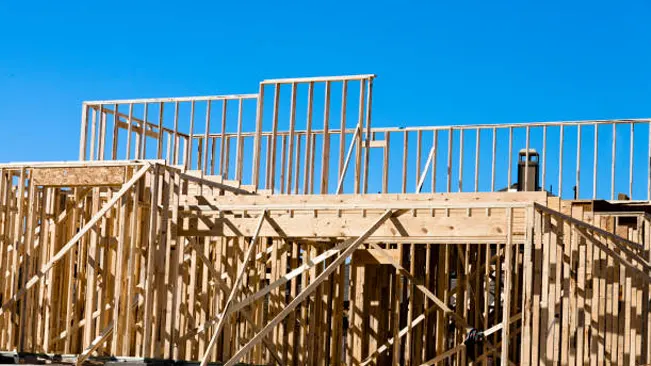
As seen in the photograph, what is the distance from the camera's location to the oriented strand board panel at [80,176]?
21422mm

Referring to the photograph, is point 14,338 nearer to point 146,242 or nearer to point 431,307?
point 146,242

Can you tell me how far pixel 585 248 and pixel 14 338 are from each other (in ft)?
34.4

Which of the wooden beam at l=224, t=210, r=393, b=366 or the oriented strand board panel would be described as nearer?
the wooden beam at l=224, t=210, r=393, b=366

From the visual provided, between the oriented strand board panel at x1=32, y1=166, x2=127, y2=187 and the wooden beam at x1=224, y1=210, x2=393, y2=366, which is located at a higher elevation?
the oriented strand board panel at x1=32, y1=166, x2=127, y2=187

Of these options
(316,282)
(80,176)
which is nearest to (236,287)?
(316,282)

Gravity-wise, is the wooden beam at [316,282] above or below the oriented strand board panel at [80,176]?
below

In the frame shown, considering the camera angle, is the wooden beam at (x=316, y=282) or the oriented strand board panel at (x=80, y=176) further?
the oriented strand board panel at (x=80, y=176)

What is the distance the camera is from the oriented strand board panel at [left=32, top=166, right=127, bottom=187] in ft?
70.3

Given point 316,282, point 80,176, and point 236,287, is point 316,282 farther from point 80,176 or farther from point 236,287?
point 80,176

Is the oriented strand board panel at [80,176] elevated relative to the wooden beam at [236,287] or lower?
elevated

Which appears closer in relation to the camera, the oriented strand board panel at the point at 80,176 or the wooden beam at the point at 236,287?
the wooden beam at the point at 236,287

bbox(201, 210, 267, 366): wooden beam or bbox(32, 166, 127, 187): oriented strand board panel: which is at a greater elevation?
bbox(32, 166, 127, 187): oriented strand board panel

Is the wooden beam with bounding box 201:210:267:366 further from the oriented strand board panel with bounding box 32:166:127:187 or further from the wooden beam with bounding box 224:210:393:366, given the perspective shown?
the oriented strand board panel with bounding box 32:166:127:187

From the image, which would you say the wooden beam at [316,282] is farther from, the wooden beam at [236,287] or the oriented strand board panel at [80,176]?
the oriented strand board panel at [80,176]
